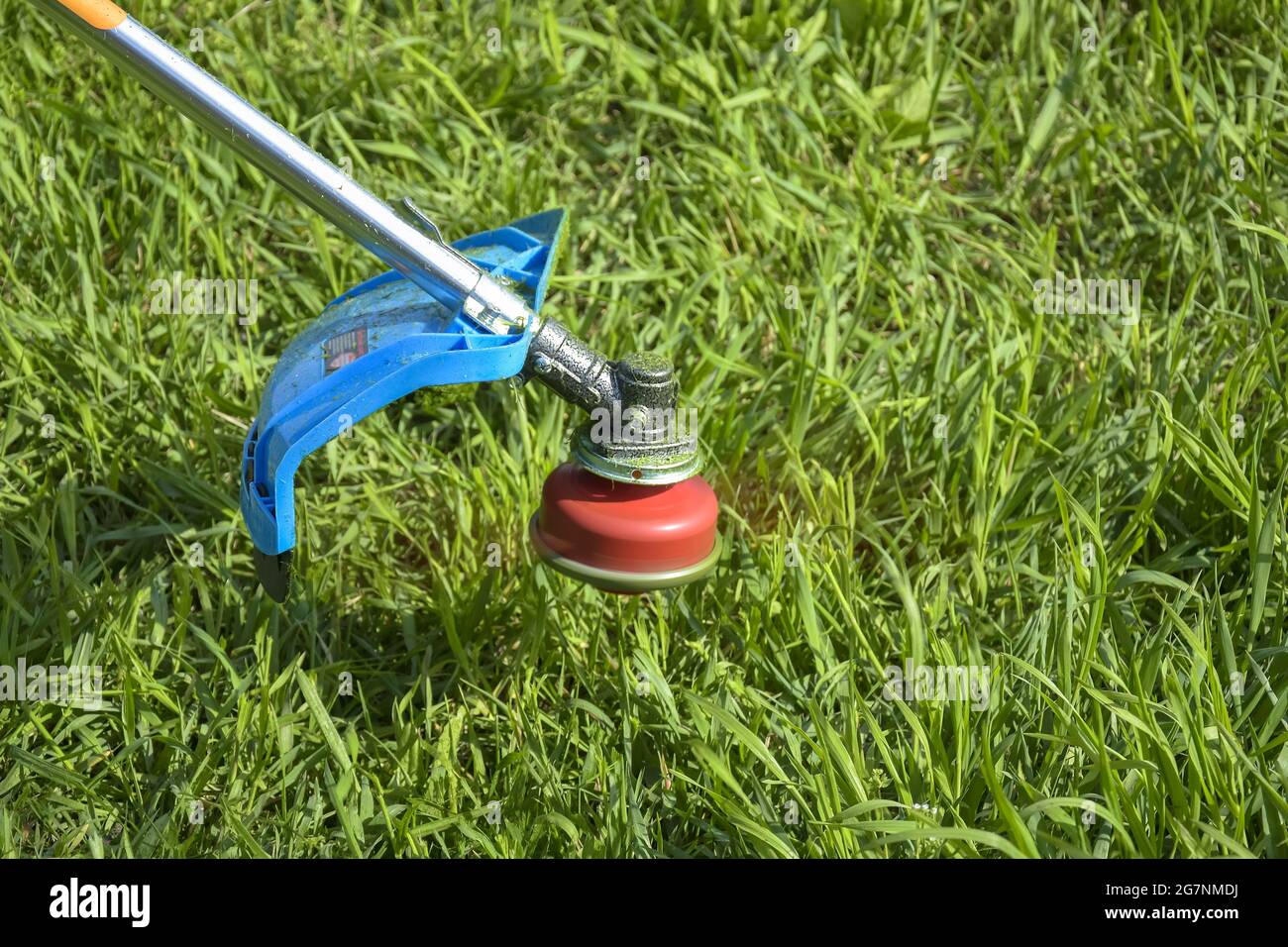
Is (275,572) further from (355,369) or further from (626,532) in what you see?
(626,532)

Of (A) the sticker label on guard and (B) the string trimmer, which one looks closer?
(B) the string trimmer

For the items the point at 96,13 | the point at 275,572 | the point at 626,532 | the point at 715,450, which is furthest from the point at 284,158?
the point at 715,450

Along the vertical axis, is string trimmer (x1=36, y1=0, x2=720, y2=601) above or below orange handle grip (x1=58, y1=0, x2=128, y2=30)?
below

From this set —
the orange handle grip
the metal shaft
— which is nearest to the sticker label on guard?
the metal shaft

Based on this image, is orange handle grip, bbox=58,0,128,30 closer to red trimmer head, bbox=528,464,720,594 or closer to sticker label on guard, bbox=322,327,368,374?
sticker label on guard, bbox=322,327,368,374

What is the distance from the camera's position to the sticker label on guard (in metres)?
2.31

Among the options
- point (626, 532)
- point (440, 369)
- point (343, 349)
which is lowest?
point (626, 532)

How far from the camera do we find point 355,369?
7.30 ft

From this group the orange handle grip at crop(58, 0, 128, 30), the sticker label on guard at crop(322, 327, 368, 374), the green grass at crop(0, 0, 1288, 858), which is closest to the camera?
the orange handle grip at crop(58, 0, 128, 30)

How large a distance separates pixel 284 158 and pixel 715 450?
1.36m

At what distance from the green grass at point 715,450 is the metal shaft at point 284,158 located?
841 millimetres

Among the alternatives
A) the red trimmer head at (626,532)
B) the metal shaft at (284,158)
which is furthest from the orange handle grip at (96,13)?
the red trimmer head at (626,532)

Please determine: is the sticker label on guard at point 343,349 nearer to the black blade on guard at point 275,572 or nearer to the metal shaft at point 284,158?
the metal shaft at point 284,158

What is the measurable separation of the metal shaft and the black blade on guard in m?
0.50
